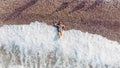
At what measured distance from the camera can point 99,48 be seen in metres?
10.8

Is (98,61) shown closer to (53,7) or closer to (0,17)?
(53,7)

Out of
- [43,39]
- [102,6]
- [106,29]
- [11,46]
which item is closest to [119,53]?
[106,29]

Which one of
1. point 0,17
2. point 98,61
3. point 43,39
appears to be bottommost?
point 98,61

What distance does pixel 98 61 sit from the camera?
1071 cm

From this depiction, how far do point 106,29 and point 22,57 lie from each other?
9.71 feet

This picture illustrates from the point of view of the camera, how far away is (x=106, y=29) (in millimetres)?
10938

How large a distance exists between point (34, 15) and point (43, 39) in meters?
0.89

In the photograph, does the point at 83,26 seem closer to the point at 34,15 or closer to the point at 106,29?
the point at 106,29

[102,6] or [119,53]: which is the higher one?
[102,6]

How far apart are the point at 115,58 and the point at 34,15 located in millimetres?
3068

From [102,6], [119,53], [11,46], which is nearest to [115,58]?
[119,53]

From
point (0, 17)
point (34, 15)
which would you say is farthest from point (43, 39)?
point (0, 17)

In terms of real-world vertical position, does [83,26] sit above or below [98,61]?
above

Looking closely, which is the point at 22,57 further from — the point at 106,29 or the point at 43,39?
the point at 106,29
